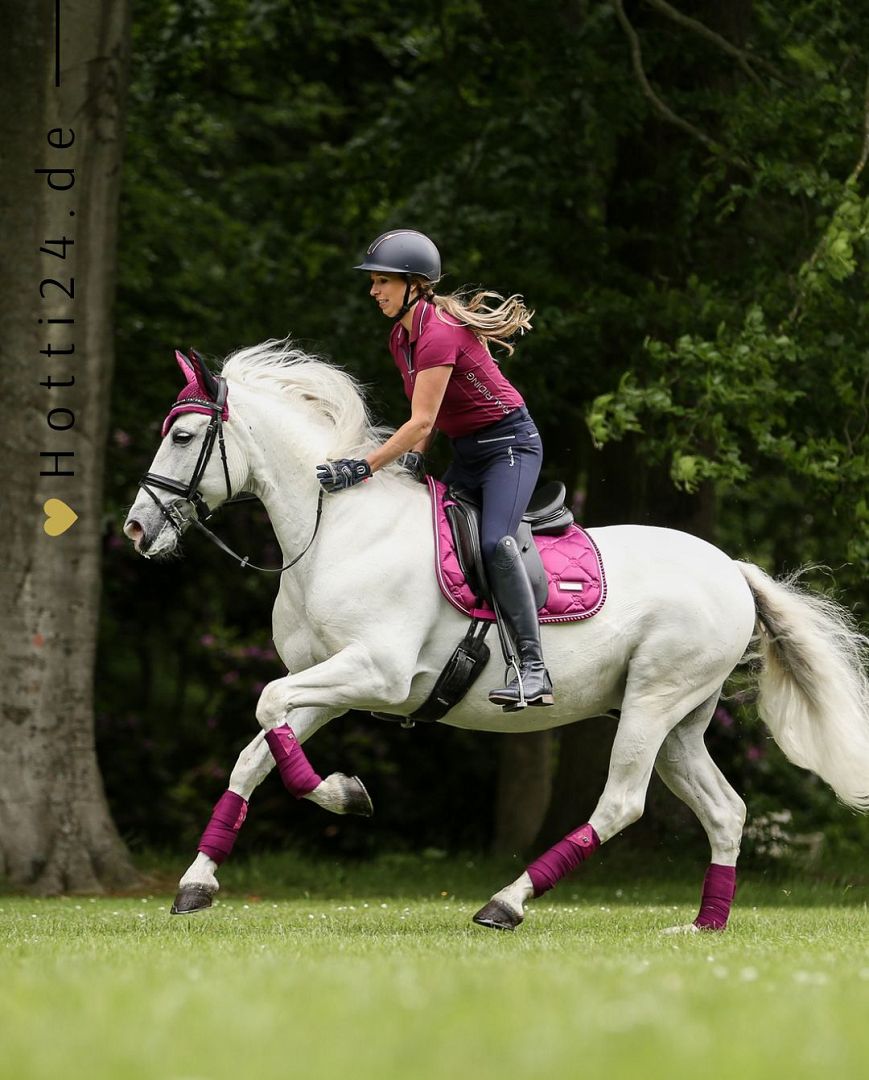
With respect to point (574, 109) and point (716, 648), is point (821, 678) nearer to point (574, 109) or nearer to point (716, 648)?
point (716, 648)

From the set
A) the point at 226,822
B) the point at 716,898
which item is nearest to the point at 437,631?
the point at 226,822

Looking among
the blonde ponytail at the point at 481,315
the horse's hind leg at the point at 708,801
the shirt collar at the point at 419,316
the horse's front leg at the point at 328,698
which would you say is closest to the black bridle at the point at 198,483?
the horse's front leg at the point at 328,698

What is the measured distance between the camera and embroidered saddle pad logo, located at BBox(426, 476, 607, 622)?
290 inches

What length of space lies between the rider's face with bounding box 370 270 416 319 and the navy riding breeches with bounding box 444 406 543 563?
73cm

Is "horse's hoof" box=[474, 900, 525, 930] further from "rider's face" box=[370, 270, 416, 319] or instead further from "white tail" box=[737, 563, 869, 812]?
"rider's face" box=[370, 270, 416, 319]

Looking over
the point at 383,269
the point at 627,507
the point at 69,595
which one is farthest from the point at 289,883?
the point at 383,269

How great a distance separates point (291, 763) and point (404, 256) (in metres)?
2.36

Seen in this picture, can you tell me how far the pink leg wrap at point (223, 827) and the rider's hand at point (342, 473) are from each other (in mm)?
1506

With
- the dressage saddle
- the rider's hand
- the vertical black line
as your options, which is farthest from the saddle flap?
the vertical black line

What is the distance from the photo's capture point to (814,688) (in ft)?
26.7

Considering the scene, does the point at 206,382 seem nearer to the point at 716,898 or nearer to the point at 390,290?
the point at 390,290

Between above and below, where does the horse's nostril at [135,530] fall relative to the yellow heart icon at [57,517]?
above

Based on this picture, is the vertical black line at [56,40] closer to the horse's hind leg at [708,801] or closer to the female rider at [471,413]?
the female rider at [471,413]

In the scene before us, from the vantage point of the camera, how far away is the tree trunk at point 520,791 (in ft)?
52.4
